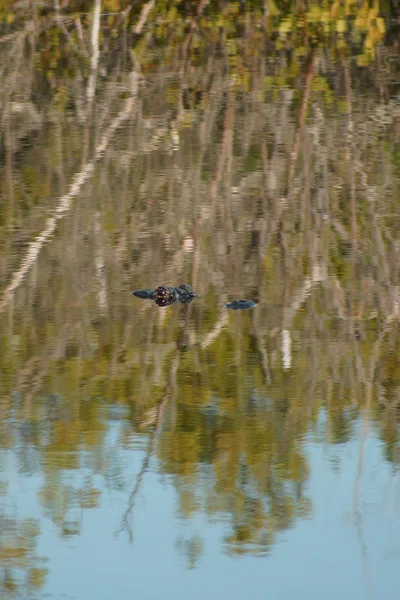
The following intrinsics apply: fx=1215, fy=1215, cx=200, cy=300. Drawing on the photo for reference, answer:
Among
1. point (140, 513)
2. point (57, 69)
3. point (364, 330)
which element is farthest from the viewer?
point (57, 69)

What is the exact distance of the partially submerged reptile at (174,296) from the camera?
18.9 ft

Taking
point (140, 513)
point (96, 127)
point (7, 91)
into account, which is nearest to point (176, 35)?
point (7, 91)

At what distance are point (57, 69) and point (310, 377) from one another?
732 cm

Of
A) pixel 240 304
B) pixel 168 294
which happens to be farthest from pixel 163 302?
pixel 240 304

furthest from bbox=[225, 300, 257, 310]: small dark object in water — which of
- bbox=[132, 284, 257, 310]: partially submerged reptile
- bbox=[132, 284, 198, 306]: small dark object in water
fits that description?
bbox=[132, 284, 198, 306]: small dark object in water

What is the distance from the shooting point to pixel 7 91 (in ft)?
34.5

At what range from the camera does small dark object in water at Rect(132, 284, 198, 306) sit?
5.81m

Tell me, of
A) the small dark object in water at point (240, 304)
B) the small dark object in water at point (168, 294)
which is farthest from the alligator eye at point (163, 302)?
the small dark object in water at point (240, 304)

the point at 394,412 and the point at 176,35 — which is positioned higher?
the point at 176,35

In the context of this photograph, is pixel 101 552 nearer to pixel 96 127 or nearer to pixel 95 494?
pixel 95 494

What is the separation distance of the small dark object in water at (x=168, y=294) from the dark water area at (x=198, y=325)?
0.01 meters

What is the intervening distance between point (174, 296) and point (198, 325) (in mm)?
369

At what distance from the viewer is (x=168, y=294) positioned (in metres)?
5.81

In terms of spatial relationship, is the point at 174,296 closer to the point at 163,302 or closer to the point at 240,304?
the point at 163,302
